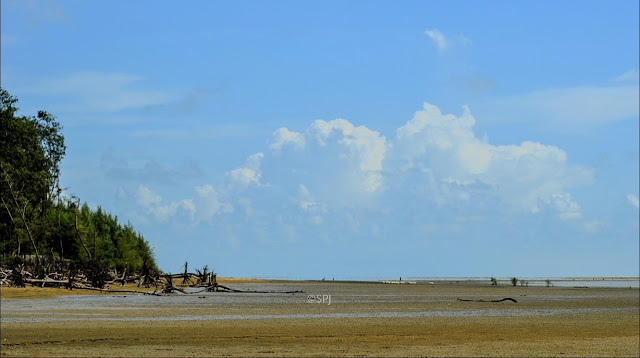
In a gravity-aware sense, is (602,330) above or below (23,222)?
below

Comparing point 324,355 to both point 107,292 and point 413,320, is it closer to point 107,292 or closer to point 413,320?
point 413,320

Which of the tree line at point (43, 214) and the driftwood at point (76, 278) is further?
the tree line at point (43, 214)

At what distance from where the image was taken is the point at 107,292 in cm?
5819

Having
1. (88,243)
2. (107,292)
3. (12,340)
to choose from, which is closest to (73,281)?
(107,292)

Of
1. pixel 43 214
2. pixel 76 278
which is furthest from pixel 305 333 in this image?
pixel 43 214

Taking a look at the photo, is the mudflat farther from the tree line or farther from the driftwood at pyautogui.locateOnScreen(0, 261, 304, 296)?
the tree line

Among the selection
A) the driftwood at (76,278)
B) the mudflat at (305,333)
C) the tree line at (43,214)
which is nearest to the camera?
the mudflat at (305,333)

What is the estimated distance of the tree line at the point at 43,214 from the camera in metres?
78.8

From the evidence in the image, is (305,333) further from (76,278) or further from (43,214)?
(43,214)

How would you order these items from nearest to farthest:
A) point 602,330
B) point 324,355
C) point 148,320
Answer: point 324,355 < point 602,330 < point 148,320

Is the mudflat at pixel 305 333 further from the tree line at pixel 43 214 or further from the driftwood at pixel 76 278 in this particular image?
the tree line at pixel 43 214

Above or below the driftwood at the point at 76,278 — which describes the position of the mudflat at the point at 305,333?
below

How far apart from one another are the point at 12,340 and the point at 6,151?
66.1 meters

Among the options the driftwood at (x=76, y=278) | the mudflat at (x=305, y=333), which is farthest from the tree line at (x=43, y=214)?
the mudflat at (x=305, y=333)
